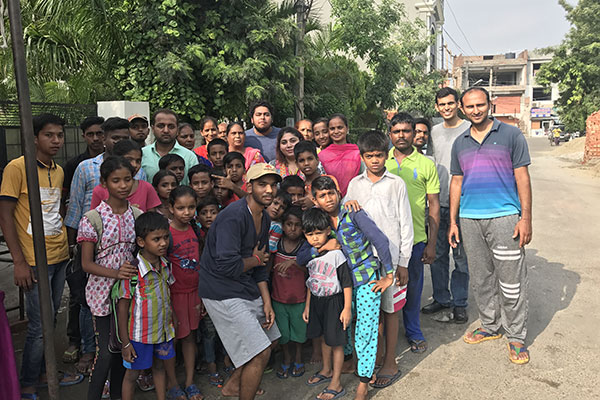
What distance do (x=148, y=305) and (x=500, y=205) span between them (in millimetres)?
2910

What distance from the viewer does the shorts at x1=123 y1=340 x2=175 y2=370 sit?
297 centimetres

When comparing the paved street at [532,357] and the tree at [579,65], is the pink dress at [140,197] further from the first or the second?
the tree at [579,65]

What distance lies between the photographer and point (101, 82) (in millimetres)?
10375

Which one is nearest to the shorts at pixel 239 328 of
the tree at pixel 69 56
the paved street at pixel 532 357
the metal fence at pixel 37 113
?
the paved street at pixel 532 357

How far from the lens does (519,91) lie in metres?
61.8

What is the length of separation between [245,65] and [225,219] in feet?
25.6

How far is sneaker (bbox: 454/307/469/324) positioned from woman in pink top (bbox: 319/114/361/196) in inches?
69.7

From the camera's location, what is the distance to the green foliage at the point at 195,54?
9656 millimetres

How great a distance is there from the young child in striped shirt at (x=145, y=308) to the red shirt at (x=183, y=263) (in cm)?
24

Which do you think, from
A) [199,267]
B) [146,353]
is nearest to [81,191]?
[199,267]

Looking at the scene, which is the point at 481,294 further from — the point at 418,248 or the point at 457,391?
the point at 457,391

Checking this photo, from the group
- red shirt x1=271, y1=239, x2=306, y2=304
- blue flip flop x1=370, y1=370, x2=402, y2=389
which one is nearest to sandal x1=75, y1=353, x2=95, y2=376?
red shirt x1=271, y1=239, x2=306, y2=304

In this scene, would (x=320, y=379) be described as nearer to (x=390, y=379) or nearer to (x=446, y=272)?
(x=390, y=379)

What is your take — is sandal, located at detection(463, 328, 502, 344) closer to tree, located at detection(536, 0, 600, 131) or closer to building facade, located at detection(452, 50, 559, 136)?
tree, located at detection(536, 0, 600, 131)
